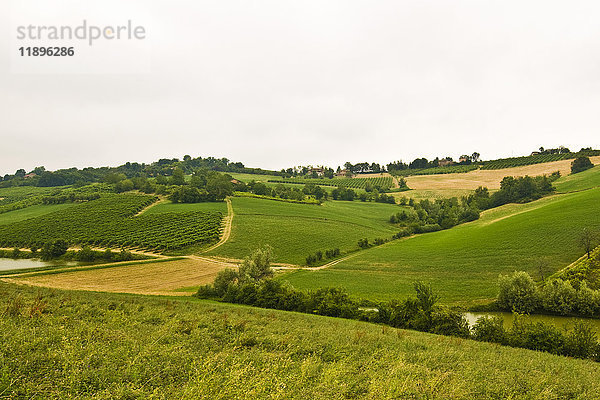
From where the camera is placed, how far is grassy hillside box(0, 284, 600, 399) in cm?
796

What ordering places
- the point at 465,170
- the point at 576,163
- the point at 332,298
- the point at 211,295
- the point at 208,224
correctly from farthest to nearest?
the point at 465,170
the point at 576,163
the point at 208,224
the point at 211,295
the point at 332,298

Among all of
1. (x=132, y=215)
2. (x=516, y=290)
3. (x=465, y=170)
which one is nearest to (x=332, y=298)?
(x=516, y=290)

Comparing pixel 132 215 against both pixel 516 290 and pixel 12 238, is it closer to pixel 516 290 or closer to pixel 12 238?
pixel 12 238

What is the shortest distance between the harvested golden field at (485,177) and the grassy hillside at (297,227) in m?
48.6

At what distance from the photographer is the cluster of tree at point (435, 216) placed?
84.1m

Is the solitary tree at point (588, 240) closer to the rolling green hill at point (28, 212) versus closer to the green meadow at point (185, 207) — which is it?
the green meadow at point (185, 207)

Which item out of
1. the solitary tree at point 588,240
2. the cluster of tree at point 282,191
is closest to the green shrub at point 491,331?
the solitary tree at point 588,240

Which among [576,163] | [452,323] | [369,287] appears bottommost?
[369,287]

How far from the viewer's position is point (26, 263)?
53.3 meters

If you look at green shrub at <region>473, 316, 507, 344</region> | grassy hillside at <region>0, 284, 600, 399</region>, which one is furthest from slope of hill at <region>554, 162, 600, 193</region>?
grassy hillside at <region>0, 284, 600, 399</region>

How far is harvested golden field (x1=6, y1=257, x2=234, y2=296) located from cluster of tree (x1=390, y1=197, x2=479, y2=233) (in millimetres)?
58310

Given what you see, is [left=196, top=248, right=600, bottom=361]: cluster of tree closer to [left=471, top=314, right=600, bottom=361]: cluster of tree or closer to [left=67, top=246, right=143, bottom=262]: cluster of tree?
[left=471, top=314, right=600, bottom=361]: cluster of tree

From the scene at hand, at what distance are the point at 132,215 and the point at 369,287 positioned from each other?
7578cm

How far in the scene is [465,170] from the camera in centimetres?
16662
